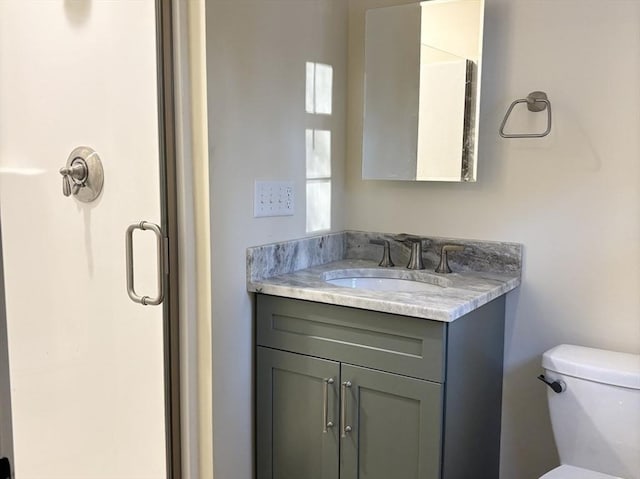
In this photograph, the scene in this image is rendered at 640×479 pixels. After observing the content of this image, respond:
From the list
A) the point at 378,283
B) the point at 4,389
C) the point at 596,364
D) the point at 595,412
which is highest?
the point at 378,283

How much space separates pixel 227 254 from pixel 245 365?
14.0 inches

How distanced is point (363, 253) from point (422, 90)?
0.61 meters

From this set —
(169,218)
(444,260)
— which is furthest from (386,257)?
(169,218)

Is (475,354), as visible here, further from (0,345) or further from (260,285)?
(0,345)

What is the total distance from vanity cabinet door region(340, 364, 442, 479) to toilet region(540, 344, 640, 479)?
31 centimetres

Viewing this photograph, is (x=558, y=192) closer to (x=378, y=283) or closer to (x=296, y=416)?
(x=378, y=283)

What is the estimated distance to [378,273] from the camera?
203 centimetres

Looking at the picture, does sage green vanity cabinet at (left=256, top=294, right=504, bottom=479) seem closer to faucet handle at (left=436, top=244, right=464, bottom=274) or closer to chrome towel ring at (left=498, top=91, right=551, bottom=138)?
faucet handle at (left=436, top=244, right=464, bottom=274)

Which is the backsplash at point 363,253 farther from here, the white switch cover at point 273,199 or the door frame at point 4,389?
the door frame at point 4,389

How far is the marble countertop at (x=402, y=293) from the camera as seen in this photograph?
1523 mm

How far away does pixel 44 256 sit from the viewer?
1.91 meters

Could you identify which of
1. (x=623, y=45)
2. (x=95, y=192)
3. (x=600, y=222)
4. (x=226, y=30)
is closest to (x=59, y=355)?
(x=95, y=192)

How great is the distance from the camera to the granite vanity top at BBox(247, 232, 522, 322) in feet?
5.15

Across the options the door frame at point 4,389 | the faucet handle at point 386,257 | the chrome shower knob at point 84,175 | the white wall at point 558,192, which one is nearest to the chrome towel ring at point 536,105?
the white wall at point 558,192
